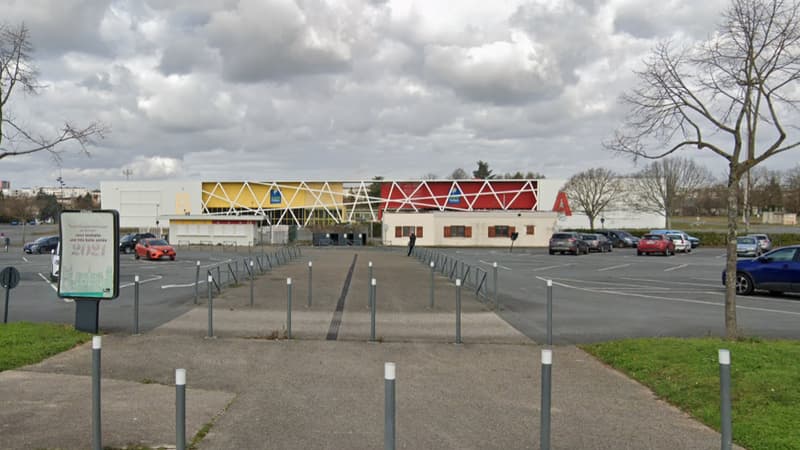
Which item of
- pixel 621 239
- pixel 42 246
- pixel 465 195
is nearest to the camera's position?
pixel 42 246

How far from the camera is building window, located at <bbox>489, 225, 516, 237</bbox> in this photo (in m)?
65.4

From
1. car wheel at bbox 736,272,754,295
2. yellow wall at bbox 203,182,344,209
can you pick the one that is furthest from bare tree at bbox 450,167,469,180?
car wheel at bbox 736,272,754,295

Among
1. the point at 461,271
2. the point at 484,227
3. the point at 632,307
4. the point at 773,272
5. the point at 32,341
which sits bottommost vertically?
the point at 632,307

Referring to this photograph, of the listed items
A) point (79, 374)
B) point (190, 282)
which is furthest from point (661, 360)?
point (190, 282)

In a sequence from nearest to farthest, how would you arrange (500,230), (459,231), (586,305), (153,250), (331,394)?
(331,394)
(586,305)
(153,250)
(459,231)
(500,230)

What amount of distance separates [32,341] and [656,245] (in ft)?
137

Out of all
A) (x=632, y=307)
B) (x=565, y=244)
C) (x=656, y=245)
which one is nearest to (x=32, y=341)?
(x=632, y=307)

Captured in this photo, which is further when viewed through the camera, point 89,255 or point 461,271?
point 461,271

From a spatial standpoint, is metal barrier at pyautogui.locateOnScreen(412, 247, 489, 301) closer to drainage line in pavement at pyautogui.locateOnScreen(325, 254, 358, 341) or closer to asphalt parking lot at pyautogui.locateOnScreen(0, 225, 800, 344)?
asphalt parking lot at pyautogui.locateOnScreen(0, 225, 800, 344)

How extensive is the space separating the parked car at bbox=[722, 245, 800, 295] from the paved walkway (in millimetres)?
11301

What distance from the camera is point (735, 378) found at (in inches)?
308

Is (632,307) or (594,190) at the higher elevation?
(594,190)

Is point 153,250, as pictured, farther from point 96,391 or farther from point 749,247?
point 749,247

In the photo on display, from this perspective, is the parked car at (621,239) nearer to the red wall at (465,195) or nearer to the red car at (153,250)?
the red wall at (465,195)
